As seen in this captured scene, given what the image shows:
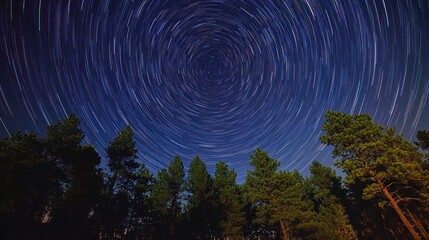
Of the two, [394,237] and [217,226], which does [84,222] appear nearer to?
[217,226]

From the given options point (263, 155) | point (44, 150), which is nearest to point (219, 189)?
point (263, 155)

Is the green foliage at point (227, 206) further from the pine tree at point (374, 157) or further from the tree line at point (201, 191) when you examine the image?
the pine tree at point (374, 157)

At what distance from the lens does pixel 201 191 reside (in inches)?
1329

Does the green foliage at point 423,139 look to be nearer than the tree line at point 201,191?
No

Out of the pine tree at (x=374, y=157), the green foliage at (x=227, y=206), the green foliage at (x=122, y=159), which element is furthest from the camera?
the green foliage at (x=227, y=206)

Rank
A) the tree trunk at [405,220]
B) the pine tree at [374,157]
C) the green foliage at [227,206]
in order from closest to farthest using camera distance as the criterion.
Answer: the tree trunk at [405,220] < the pine tree at [374,157] < the green foliage at [227,206]

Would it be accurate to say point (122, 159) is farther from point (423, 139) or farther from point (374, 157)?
point (423, 139)

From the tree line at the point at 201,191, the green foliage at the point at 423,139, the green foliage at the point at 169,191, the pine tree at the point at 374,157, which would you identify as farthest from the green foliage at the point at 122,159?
the green foliage at the point at 423,139

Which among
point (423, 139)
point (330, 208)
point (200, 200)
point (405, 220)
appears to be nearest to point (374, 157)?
point (405, 220)

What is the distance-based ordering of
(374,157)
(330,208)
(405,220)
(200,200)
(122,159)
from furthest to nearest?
(330,208)
(200,200)
(122,159)
(374,157)
(405,220)

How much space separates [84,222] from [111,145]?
840 centimetres

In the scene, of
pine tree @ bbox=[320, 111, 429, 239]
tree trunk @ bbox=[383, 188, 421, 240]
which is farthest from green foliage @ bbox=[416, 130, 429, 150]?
tree trunk @ bbox=[383, 188, 421, 240]

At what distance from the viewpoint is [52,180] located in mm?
21016

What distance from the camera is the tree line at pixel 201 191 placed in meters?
17.8
